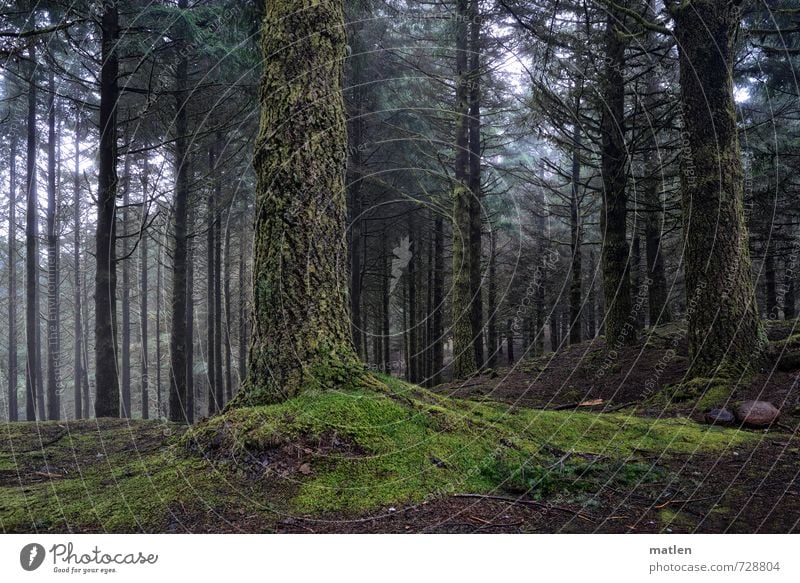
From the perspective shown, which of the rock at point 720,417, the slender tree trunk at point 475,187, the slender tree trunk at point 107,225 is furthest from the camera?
the slender tree trunk at point 475,187

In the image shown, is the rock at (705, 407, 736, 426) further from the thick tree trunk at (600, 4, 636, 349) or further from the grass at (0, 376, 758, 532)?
the thick tree trunk at (600, 4, 636, 349)

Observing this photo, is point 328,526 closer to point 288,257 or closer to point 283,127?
point 288,257

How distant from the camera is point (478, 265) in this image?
13.6 meters

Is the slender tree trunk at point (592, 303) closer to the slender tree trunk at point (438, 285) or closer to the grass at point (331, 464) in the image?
the slender tree trunk at point (438, 285)

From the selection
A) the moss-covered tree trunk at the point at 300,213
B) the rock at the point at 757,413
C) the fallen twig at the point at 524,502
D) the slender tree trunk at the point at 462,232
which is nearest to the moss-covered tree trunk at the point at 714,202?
the rock at the point at 757,413

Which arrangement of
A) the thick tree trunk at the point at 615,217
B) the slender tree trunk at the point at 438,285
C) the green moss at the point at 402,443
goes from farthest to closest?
the slender tree trunk at the point at 438,285 < the thick tree trunk at the point at 615,217 < the green moss at the point at 402,443

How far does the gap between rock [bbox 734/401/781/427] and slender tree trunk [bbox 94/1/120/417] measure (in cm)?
849

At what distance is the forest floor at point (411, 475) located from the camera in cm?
253

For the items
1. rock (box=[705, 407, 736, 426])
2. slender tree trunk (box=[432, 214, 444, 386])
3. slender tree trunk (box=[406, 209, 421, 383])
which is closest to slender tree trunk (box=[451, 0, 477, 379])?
slender tree trunk (box=[432, 214, 444, 386])

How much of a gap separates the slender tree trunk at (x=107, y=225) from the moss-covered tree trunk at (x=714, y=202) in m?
8.54

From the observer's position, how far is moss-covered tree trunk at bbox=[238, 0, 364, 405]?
12.2 feet

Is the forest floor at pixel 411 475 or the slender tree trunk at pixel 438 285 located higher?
the slender tree trunk at pixel 438 285

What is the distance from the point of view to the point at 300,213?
3.87 m

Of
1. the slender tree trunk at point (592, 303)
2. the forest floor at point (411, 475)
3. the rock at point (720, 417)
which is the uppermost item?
the slender tree trunk at point (592, 303)
